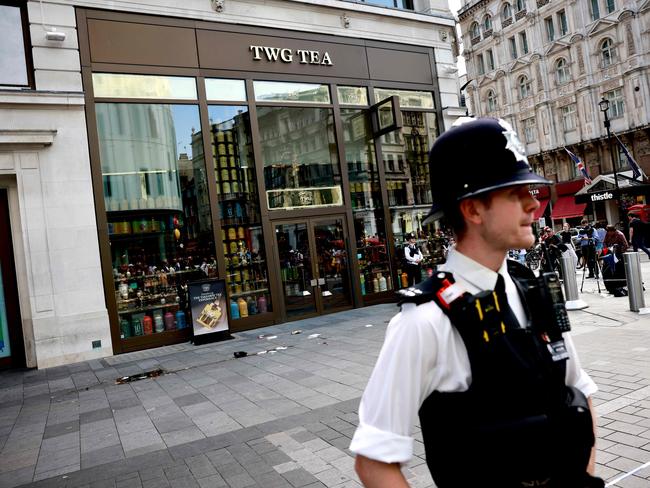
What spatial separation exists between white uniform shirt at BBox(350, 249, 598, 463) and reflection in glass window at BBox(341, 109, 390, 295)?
41.2ft

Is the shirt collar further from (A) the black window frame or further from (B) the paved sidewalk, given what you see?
(A) the black window frame

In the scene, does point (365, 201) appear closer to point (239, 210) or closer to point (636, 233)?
point (239, 210)

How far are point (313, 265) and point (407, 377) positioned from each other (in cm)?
1172

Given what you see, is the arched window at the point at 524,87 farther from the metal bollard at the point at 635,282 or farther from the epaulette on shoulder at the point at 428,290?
the epaulette on shoulder at the point at 428,290

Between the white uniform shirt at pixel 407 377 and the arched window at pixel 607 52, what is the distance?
40.5m

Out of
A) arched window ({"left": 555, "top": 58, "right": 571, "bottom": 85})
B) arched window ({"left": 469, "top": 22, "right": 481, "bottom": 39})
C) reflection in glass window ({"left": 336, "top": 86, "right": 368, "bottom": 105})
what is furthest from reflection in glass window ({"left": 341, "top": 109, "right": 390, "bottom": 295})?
arched window ({"left": 469, "top": 22, "right": 481, "bottom": 39})

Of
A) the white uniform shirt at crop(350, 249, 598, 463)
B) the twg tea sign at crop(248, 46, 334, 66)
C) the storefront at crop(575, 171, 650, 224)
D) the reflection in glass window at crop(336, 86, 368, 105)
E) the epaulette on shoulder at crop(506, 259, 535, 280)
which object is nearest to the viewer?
the white uniform shirt at crop(350, 249, 598, 463)

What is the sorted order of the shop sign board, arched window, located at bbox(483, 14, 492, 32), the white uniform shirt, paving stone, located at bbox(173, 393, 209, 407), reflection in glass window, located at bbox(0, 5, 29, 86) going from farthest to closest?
arched window, located at bbox(483, 14, 492, 32)
the shop sign board
reflection in glass window, located at bbox(0, 5, 29, 86)
paving stone, located at bbox(173, 393, 209, 407)
the white uniform shirt

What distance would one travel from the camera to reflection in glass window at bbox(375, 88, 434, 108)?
47.9 ft

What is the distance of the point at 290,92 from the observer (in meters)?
→ 13.2

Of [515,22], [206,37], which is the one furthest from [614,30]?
[206,37]

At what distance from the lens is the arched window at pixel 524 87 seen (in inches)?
1622

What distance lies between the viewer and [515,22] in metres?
41.4

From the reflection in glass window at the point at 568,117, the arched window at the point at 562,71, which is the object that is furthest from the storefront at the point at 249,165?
the arched window at the point at 562,71
